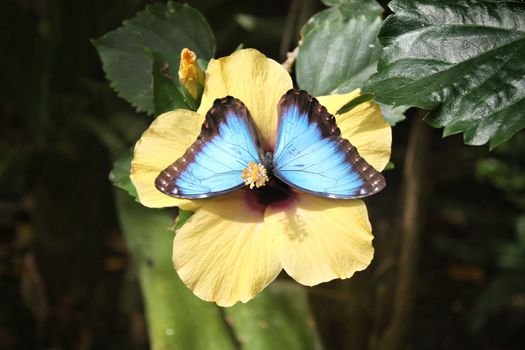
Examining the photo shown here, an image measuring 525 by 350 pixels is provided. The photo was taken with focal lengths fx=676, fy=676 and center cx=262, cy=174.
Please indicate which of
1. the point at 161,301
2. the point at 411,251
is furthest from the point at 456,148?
the point at 161,301

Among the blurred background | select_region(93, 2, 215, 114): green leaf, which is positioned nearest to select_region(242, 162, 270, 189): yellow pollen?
select_region(93, 2, 215, 114): green leaf

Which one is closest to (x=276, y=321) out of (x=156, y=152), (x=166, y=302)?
(x=166, y=302)

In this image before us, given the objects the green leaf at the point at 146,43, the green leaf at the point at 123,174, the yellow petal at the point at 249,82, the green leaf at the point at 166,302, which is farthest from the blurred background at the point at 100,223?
the yellow petal at the point at 249,82

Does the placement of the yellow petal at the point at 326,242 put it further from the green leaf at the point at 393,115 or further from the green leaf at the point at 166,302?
the green leaf at the point at 166,302

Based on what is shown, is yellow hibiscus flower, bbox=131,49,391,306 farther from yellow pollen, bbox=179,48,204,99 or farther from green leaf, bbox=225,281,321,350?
green leaf, bbox=225,281,321,350

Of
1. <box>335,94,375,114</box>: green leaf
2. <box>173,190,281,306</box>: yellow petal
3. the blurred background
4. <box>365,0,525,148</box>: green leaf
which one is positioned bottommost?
the blurred background

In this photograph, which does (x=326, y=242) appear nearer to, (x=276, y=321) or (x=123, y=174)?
(x=123, y=174)
